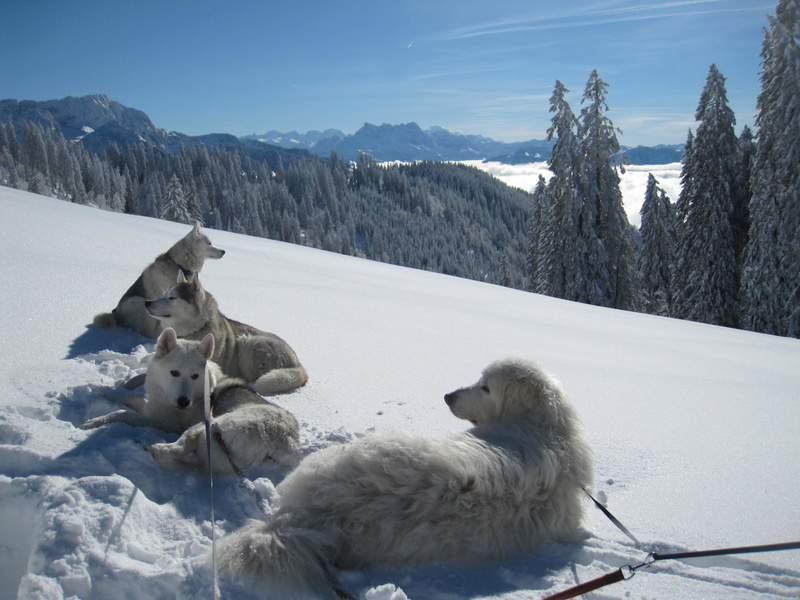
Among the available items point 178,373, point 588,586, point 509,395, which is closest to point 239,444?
point 178,373

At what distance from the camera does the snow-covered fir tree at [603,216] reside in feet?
83.1

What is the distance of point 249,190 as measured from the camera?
11288 cm

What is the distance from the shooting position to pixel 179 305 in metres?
5.63

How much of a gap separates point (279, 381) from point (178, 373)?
105 cm

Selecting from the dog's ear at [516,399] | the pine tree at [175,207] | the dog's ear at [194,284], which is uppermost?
the pine tree at [175,207]

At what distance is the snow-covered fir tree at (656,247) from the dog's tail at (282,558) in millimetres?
32178

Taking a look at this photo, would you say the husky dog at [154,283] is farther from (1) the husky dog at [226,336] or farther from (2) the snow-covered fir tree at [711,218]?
(2) the snow-covered fir tree at [711,218]

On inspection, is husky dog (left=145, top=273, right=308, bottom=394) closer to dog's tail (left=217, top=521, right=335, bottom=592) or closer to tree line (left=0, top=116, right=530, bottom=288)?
dog's tail (left=217, top=521, right=335, bottom=592)

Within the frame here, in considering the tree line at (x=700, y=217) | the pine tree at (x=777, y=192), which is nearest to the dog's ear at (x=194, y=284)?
the tree line at (x=700, y=217)

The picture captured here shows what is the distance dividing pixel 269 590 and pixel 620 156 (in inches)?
1115

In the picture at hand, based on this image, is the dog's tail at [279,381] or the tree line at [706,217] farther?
the tree line at [706,217]

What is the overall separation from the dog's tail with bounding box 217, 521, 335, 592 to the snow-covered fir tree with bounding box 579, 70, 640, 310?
2562 cm

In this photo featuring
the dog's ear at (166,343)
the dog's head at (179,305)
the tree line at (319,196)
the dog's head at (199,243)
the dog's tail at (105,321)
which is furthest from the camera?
the tree line at (319,196)

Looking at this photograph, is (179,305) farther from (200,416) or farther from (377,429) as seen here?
(377,429)
